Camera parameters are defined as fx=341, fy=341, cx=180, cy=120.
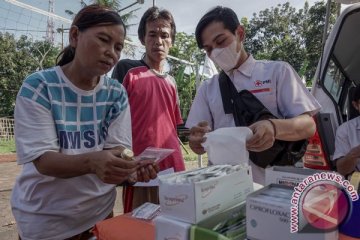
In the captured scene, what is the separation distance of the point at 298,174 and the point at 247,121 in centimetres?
63

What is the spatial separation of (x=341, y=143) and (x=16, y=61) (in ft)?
72.5

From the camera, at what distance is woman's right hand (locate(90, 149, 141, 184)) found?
125 cm

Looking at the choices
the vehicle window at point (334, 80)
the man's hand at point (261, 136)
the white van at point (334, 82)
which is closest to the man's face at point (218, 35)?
the man's hand at point (261, 136)

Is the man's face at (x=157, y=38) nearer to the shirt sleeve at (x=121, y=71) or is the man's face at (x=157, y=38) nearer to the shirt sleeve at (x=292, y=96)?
the shirt sleeve at (x=121, y=71)

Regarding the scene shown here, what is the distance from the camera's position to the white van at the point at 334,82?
2.37 metres

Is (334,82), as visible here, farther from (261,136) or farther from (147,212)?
(147,212)

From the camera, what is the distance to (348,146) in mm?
2270

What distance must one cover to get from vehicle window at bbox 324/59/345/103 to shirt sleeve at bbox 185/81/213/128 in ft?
4.87

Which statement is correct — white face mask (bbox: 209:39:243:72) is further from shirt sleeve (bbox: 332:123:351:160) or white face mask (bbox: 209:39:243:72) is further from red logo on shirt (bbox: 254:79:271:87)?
shirt sleeve (bbox: 332:123:351:160)

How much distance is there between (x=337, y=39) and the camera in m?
2.99

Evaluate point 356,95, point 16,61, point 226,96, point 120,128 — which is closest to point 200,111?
point 226,96

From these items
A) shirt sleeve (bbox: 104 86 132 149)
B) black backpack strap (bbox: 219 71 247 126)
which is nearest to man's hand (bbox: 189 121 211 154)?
black backpack strap (bbox: 219 71 247 126)

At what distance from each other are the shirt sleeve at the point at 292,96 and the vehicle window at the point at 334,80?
1.41 meters

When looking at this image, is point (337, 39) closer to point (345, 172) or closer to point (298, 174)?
point (345, 172)
